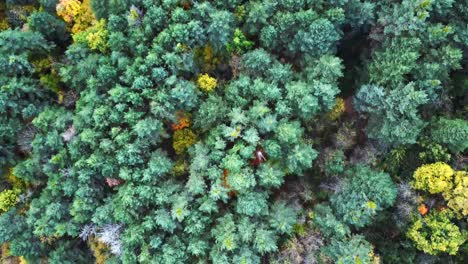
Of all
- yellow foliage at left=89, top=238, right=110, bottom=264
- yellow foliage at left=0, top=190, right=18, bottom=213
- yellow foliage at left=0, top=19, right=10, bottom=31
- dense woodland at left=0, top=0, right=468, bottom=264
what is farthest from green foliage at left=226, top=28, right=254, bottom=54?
yellow foliage at left=0, top=190, right=18, bottom=213

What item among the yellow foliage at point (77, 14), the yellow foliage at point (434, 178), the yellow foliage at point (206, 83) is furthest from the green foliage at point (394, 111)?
the yellow foliage at point (77, 14)

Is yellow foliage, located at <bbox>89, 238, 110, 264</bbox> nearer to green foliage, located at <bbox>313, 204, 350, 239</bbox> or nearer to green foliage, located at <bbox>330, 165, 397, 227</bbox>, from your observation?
green foliage, located at <bbox>313, 204, 350, 239</bbox>

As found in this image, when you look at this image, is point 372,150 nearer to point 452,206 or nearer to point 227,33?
point 452,206

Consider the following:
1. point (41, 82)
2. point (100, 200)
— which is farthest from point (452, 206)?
point (41, 82)

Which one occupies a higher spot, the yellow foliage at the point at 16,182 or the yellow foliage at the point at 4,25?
the yellow foliage at the point at 4,25

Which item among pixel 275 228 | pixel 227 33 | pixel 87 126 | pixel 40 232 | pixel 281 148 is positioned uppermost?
pixel 227 33

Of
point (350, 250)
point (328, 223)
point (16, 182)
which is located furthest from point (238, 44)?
point (16, 182)

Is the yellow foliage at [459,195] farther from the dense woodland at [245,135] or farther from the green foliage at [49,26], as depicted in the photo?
the green foliage at [49,26]
